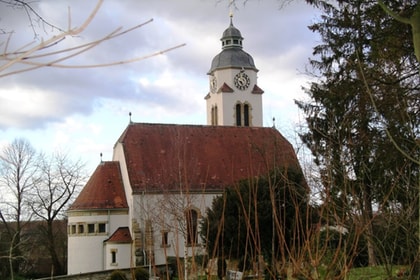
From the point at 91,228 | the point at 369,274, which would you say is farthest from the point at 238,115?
the point at 369,274

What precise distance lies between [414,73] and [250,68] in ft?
110

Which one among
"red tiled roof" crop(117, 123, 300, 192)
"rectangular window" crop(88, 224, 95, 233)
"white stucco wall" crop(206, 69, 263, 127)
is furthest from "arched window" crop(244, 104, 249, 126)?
"rectangular window" crop(88, 224, 95, 233)

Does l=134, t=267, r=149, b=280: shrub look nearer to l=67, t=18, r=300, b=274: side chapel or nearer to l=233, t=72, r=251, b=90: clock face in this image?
l=67, t=18, r=300, b=274: side chapel

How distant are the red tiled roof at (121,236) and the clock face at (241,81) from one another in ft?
53.8

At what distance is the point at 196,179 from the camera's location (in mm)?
35250

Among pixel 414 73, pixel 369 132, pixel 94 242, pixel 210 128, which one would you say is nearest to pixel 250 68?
pixel 210 128

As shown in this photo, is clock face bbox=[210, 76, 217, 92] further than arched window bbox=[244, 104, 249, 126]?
Yes

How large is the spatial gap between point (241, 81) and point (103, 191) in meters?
15.8

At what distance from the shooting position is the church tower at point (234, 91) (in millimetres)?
44594

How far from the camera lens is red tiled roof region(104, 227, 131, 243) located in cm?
3356

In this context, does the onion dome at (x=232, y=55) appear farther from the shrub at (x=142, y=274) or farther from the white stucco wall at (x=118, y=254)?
the shrub at (x=142, y=274)

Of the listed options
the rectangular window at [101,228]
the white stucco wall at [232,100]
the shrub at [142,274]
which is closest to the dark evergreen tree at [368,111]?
the shrub at [142,274]

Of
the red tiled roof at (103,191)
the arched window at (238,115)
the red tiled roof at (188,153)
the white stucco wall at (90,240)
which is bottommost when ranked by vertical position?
the white stucco wall at (90,240)

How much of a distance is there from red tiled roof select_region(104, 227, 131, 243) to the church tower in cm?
1368
